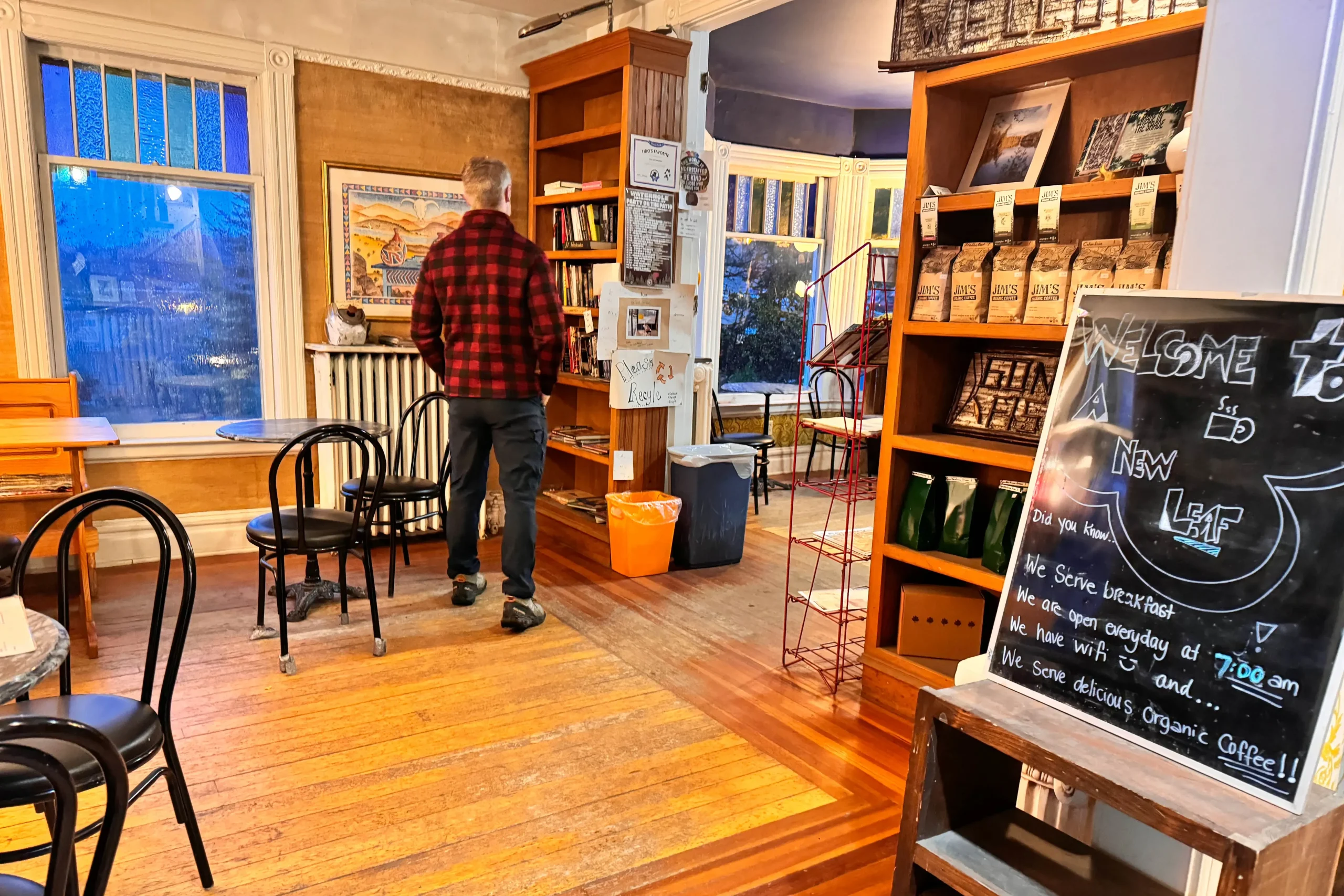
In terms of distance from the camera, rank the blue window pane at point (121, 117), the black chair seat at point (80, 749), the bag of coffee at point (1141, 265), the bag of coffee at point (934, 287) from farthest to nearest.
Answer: the blue window pane at point (121, 117) → the bag of coffee at point (934, 287) → the bag of coffee at point (1141, 265) → the black chair seat at point (80, 749)

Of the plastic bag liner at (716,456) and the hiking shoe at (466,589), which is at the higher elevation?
the plastic bag liner at (716,456)

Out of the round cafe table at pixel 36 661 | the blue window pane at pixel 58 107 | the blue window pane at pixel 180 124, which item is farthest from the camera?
the blue window pane at pixel 180 124

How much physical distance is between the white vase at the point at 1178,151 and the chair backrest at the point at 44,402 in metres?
3.74

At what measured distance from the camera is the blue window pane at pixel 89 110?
3615 mm

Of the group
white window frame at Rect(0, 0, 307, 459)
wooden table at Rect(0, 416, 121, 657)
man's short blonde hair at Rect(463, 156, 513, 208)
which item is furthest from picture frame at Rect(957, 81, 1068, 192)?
white window frame at Rect(0, 0, 307, 459)

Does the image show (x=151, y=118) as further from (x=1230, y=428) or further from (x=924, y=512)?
(x=1230, y=428)

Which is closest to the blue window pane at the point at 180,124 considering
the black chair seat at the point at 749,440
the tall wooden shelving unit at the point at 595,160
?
the tall wooden shelving unit at the point at 595,160

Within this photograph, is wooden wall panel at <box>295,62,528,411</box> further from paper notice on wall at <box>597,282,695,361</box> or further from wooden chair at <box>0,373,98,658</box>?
paper notice on wall at <box>597,282,695,361</box>

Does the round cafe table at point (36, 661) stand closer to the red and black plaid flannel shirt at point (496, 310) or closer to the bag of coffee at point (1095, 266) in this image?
the red and black plaid flannel shirt at point (496, 310)

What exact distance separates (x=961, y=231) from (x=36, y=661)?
2.51 m

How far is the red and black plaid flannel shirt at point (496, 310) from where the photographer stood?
122 inches

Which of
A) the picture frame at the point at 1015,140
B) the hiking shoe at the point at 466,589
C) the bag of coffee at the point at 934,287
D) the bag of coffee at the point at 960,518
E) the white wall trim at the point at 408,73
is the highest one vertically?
the white wall trim at the point at 408,73

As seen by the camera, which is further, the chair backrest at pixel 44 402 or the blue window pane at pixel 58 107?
the blue window pane at pixel 58 107

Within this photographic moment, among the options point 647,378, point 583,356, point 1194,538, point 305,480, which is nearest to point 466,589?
point 305,480
